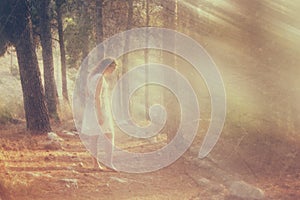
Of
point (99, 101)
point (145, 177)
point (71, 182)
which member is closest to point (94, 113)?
point (99, 101)

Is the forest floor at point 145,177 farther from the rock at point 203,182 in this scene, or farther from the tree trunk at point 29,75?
the tree trunk at point 29,75

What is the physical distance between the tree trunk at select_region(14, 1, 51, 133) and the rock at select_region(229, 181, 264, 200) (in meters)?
6.82

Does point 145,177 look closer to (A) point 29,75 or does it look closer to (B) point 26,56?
(A) point 29,75

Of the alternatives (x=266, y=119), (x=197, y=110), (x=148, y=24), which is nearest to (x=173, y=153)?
(x=266, y=119)

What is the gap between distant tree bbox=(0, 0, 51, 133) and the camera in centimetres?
1084

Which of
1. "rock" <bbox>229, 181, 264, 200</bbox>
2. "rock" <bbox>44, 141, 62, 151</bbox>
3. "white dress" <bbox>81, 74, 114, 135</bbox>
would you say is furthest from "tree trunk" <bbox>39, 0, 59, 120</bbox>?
"rock" <bbox>229, 181, 264, 200</bbox>

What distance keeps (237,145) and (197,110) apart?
16.6 feet

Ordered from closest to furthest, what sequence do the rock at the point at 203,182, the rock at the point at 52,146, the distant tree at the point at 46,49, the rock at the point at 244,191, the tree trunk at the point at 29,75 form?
the rock at the point at 244,191 < the rock at the point at 203,182 < the rock at the point at 52,146 < the tree trunk at the point at 29,75 < the distant tree at the point at 46,49

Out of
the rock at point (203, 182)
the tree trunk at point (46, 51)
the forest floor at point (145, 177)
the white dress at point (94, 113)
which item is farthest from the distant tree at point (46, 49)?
the rock at point (203, 182)

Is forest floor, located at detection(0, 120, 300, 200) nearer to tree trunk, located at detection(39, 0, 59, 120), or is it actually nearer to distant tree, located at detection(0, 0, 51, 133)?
distant tree, located at detection(0, 0, 51, 133)

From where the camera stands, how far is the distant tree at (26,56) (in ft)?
35.6

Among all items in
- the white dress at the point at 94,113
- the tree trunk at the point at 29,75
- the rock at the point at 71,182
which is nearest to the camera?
the rock at the point at 71,182

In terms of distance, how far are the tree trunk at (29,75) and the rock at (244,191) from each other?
6818 millimetres

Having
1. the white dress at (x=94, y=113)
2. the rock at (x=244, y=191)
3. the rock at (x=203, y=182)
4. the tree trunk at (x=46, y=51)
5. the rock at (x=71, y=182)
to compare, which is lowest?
the rock at (x=203, y=182)
